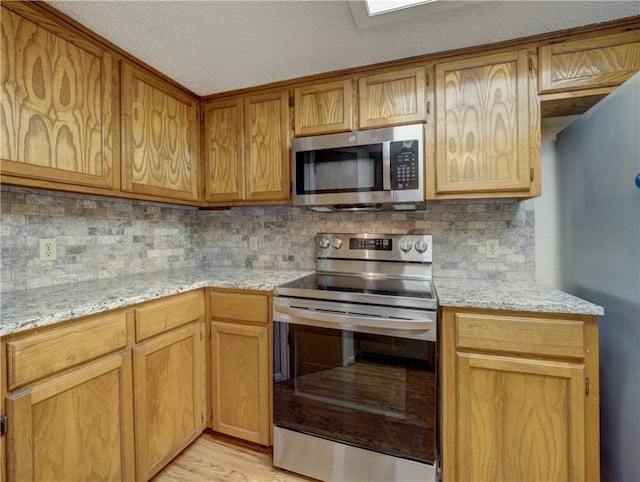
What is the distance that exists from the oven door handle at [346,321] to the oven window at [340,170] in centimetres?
67

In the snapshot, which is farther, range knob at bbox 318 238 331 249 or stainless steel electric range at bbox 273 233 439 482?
range knob at bbox 318 238 331 249

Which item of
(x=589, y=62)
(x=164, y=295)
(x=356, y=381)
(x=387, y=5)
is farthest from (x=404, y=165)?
(x=164, y=295)

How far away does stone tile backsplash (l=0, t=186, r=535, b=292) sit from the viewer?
1415 mm

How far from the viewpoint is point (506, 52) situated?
1.46 meters

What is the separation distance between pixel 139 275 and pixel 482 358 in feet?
6.37

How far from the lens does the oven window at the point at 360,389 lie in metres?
1.31

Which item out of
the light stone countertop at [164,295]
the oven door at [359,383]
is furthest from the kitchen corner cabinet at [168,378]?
the oven door at [359,383]

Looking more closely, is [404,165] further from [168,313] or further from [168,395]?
[168,395]

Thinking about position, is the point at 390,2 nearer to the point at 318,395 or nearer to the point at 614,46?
the point at 614,46

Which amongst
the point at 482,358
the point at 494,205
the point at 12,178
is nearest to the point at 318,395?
the point at 482,358

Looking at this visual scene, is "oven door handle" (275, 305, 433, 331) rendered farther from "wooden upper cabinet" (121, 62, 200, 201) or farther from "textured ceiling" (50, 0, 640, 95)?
"textured ceiling" (50, 0, 640, 95)

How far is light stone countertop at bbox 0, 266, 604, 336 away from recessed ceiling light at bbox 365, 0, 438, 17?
119 centimetres

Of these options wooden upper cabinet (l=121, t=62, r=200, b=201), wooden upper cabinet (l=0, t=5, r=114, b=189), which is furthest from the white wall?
wooden upper cabinet (l=0, t=5, r=114, b=189)

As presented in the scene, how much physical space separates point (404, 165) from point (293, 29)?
0.81 metres
